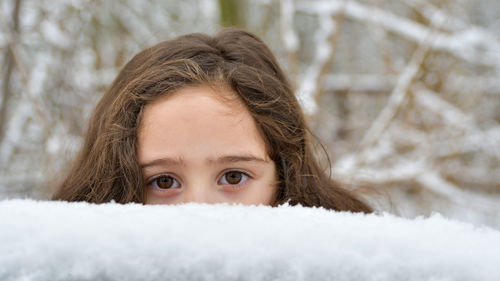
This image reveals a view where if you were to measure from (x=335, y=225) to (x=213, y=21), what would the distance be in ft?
10.3

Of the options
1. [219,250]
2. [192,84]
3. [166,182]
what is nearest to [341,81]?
[192,84]

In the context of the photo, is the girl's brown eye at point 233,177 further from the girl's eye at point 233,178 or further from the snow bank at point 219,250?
the snow bank at point 219,250

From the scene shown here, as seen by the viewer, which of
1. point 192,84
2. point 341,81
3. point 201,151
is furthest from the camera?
point 341,81

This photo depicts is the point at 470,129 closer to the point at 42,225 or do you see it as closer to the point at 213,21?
the point at 213,21

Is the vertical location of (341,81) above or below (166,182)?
above

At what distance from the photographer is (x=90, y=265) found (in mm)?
242

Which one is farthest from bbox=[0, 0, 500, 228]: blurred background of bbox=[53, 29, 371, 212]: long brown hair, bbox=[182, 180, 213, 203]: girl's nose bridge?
bbox=[182, 180, 213, 203]: girl's nose bridge

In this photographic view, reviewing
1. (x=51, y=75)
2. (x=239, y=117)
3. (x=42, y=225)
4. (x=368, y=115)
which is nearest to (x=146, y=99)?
(x=239, y=117)

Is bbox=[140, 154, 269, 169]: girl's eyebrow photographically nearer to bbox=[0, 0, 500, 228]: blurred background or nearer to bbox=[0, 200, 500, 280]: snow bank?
bbox=[0, 200, 500, 280]: snow bank

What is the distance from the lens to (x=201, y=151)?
2.79ft

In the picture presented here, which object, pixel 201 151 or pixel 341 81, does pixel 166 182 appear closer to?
pixel 201 151

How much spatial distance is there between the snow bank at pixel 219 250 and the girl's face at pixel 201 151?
0.56m

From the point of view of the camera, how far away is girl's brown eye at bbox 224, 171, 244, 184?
91 centimetres

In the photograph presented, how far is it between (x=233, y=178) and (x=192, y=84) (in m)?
0.24
